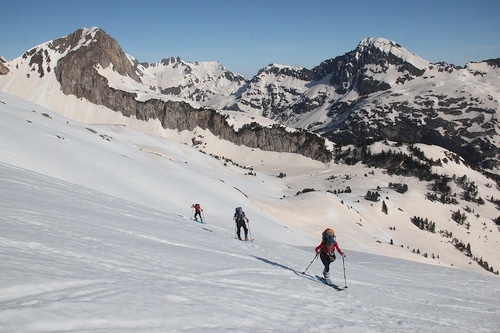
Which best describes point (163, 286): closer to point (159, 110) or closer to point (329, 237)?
point (329, 237)

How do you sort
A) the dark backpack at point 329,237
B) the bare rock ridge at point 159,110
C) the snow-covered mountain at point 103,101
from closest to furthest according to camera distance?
the dark backpack at point 329,237, the snow-covered mountain at point 103,101, the bare rock ridge at point 159,110

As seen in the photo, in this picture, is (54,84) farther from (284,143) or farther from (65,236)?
(65,236)

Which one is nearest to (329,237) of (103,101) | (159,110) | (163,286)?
(163,286)

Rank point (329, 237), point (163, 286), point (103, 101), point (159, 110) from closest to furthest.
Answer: point (163, 286) < point (329, 237) < point (159, 110) < point (103, 101)

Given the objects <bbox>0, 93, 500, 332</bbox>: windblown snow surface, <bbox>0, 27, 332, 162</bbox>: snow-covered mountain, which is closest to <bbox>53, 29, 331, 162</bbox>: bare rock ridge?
<bbox>0, 27, 332, 162</bbox>: snow-covered mountain

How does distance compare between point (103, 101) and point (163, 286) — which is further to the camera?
point (103, 101)

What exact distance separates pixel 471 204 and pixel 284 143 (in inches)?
3024

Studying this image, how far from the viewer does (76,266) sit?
790 centimetres

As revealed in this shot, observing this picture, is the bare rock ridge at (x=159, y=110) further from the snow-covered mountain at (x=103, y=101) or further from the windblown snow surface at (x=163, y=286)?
the windblown snow surface at (x=163, y=286)

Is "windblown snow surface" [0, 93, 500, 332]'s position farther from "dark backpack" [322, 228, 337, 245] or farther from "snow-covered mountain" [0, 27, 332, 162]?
"snow-covered mountain" [0, 27, 332, 162]

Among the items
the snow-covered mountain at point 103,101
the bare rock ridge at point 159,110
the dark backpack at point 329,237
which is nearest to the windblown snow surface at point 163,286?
the dark backpack at point 329,237

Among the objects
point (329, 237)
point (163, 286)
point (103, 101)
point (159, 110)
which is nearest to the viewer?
point (163, 286)

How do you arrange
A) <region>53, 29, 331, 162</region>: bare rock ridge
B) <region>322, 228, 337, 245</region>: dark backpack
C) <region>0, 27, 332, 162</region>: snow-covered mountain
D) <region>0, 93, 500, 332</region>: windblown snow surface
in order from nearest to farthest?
<region>0, 93, 500, 332</region>: windblown snow surface < <region>322, 228, 337, 245</region>: dark backpack < <region>0, 27, 332, 162</region>: snow-covered mountain < <region>53, 29, 331, 162</region>: bare rock ridge

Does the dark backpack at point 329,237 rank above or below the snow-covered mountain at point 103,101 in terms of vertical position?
below
